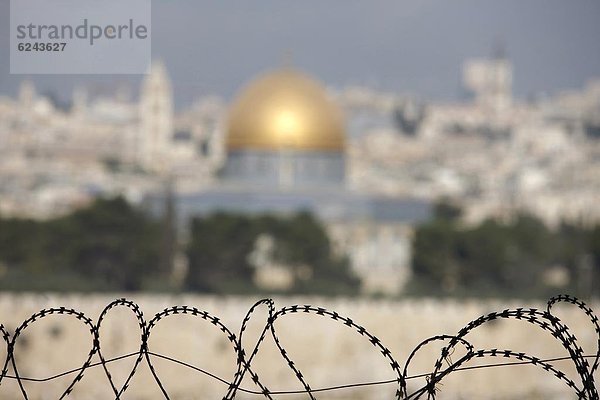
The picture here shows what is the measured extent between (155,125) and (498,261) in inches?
854

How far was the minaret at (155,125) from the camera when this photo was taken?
5134 cm

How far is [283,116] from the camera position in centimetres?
4738

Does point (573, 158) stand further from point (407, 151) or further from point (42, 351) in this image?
point (42, 351)

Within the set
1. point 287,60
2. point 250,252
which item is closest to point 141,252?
point 250,252

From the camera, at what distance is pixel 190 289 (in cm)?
3319

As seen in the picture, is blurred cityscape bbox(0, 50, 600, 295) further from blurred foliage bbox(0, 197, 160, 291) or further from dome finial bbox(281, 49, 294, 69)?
blurred foliage bbox(0, 197, 160, 291)

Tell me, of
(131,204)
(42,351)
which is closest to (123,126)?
(131,204)

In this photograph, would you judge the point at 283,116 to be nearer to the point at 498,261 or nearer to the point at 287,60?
the point at 287,60

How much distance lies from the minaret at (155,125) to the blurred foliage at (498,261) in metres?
15.7

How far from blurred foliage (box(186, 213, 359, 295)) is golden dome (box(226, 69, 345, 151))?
906 cm

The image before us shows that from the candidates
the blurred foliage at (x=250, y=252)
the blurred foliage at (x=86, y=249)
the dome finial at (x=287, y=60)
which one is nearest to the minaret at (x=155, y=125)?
the dome finial at (x=287, y=60)

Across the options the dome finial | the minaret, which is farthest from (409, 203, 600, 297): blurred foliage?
the minaret

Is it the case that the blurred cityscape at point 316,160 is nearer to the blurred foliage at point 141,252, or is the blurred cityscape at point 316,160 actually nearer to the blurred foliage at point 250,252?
the blurred foliage at point 250,252

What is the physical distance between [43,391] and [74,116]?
63.0 feet
